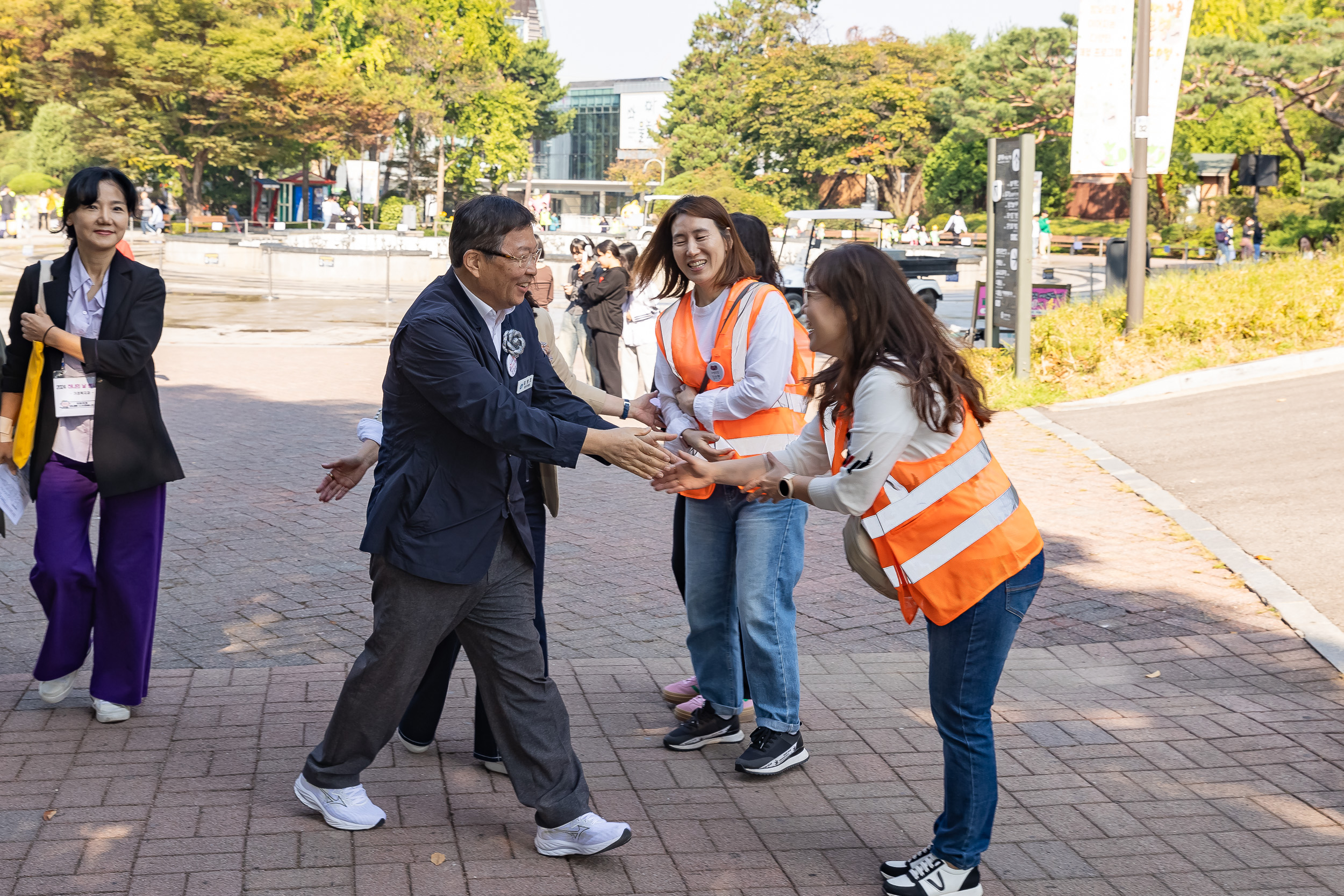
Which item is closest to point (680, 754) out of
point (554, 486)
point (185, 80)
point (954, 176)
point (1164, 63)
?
point (554, 486)

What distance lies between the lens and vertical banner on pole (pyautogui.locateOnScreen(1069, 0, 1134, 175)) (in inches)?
531

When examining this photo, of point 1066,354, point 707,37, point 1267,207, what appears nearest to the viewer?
point 1066,354

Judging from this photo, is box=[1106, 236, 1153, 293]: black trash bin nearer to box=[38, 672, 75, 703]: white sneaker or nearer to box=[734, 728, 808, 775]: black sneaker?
box=[734, 728, 808, 775]: black sneaker

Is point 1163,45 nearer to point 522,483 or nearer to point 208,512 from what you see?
point 208,512

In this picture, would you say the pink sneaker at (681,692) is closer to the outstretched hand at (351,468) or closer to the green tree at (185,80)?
the outstretched hand at (351,468)

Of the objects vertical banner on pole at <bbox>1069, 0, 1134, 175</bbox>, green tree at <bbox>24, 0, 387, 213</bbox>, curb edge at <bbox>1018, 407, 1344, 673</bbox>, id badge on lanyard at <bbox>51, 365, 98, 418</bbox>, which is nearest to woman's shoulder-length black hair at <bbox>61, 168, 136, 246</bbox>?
id badge on lanyard at <bbox>51, 365, 98, 418</bbox>

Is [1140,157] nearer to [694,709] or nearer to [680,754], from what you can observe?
[694,709]

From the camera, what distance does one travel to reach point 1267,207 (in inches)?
1764

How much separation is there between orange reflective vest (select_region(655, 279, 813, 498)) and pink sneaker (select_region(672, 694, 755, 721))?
90 cm

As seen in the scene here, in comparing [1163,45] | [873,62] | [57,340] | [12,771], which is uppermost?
[873,62]

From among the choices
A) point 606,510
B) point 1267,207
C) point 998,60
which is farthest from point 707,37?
point 606,510

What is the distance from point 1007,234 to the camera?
43.5 feet

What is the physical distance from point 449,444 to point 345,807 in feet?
3.71

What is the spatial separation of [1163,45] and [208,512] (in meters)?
11.2
